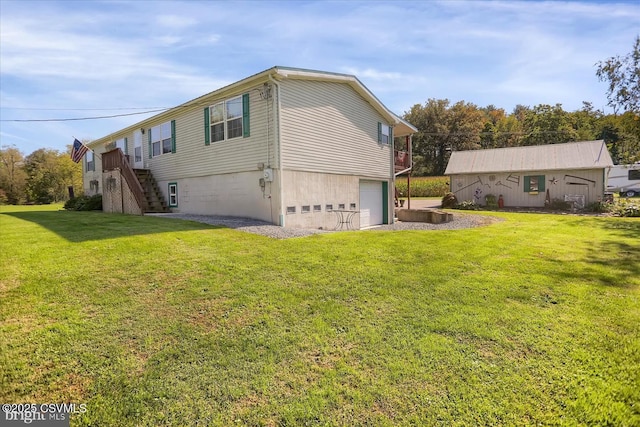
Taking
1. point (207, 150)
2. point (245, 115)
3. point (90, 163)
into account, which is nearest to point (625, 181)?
point (245, 115)

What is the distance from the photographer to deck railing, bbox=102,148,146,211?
574 inches

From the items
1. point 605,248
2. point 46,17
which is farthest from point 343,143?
point 46,17

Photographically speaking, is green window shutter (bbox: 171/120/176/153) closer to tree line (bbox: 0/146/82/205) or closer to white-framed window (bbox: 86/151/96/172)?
white-framed window (bbox: 86/151/96/172)

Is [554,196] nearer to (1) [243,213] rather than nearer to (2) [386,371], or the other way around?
(1) [243,213]

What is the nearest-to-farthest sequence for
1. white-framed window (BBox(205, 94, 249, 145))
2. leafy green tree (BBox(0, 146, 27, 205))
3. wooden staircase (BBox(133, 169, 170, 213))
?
white-framed window (BBox(205, 94, 249, 145))
wooden staircase (BBox(133, 169, 170, 213))
leafy green tree (BBox(0, 146, 27, 205))

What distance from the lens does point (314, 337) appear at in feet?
12.7

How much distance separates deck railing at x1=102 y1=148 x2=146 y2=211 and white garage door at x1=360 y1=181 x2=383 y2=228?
943 cm

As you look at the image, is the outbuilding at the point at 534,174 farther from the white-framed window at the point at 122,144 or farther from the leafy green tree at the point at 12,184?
the leafy green tree at the point at 12,184

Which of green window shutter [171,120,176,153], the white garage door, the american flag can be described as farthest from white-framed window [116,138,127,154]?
the white garage door

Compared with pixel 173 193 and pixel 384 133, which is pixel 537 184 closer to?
pixel 384 133

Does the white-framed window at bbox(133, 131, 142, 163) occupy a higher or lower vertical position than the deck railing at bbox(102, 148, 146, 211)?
higher

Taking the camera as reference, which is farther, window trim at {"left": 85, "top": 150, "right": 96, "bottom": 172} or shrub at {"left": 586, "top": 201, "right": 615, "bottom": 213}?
window trim at {"left": 85, "top": 150, "right": 96, "bottom": 172}

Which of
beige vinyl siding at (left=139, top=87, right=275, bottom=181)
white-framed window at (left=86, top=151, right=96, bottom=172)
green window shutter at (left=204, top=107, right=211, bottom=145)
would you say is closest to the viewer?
beige vinyl siding at (left=139, top=87, right=275, bottom=181)

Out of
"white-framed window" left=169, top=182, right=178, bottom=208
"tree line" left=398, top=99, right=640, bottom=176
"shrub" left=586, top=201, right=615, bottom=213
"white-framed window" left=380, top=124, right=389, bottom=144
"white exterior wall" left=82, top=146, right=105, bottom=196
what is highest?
"tree line" left=398, top=99, right=640, bottom=176
